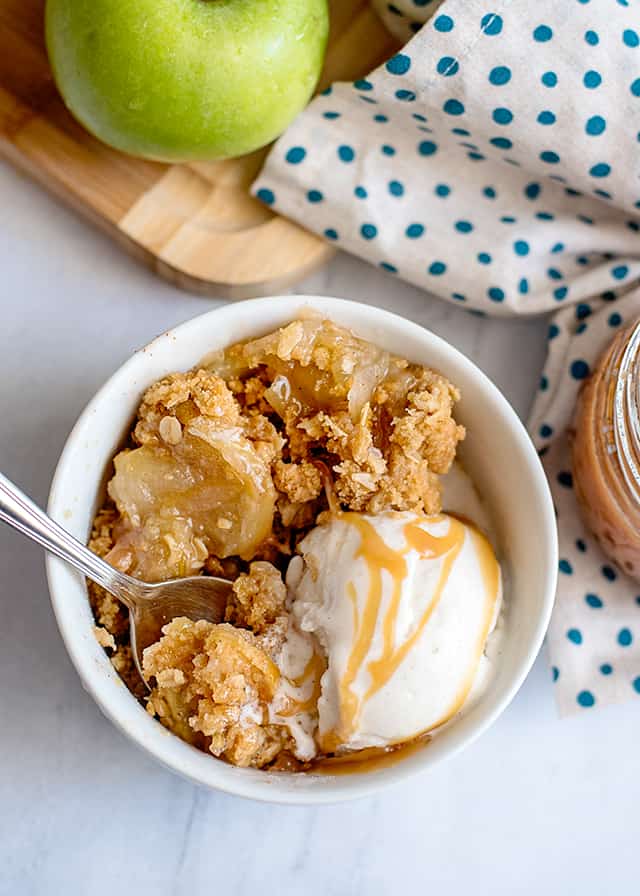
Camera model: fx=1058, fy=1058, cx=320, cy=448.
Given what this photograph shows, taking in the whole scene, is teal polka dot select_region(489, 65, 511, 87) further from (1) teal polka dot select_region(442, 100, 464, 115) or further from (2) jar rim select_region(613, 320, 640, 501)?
(2) jar rim select_region(613, 320, 640, 501)

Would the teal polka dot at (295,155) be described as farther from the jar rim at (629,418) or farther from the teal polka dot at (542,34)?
the jar rim at (629,418)

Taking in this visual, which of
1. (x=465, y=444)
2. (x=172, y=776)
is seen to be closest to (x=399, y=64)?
(x=465, y=444)

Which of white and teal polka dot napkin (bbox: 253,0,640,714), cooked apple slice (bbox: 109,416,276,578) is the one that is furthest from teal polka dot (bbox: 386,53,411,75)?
cooked apple slice (bbox: 109,416,276,578)

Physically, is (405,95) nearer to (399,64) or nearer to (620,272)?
(399,64)

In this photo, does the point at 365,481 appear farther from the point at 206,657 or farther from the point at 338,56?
the point at 338,56

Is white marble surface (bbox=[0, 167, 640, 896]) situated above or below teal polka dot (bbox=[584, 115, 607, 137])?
below

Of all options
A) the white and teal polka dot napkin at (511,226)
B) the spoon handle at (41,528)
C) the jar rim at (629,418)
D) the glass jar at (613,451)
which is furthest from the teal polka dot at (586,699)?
the spoon handle at (41,528)
